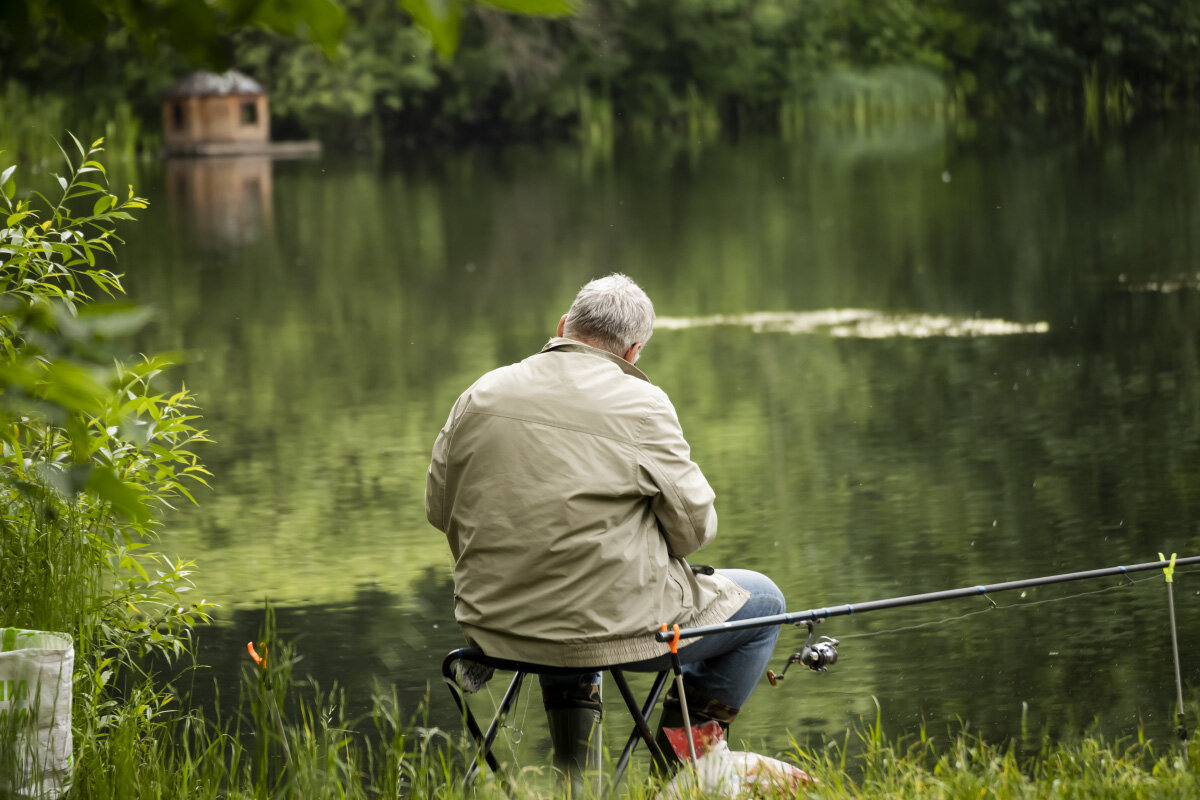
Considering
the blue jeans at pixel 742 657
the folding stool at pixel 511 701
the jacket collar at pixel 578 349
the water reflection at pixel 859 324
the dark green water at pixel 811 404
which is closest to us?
the folding stool at pixel 511 701

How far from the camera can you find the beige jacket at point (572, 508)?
281 centimetres

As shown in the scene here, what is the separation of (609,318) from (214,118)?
103 ft

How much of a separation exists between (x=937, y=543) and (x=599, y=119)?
116 ft

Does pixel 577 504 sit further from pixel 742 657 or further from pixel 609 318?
pixel 742 657

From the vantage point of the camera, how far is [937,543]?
5.88 m

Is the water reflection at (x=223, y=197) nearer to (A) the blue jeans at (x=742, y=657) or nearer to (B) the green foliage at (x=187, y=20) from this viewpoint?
(A) the blue jeans at (x=742, y=657)

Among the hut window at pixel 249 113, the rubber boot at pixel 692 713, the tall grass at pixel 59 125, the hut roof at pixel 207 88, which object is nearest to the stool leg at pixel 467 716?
the rubber boot at pixel 692 713

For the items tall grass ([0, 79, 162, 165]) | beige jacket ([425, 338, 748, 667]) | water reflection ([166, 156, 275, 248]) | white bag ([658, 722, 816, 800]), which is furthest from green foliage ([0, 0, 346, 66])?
tall grass ([0, 79, 162, 165])

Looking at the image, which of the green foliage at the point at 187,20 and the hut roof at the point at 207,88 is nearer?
the green foliage at the point at 187,20

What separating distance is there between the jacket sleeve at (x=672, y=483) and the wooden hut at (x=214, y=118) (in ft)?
97.0

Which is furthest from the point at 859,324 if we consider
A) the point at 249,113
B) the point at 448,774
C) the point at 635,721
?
the point at 249,113

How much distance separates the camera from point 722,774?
9.21 ft

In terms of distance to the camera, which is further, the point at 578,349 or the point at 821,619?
the point at 821,619

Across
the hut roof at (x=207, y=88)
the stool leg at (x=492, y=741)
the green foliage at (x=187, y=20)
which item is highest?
the hut roof at (x=207, y=88)
